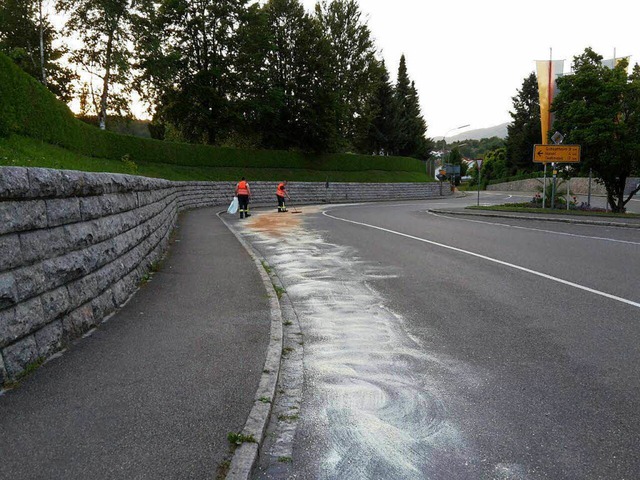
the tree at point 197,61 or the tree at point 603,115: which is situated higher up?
the tree at point 197,61

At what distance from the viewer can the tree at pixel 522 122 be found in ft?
238

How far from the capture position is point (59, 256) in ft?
15.9

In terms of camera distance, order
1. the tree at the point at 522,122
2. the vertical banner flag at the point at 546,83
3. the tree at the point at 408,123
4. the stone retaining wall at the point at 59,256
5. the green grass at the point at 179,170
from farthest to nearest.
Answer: the tree at the point at 522,122, the tree at the point at 408,123, the vertical banner flag at the point at 546,83, the green grass at the point at 179,170, the stone retaining wall at the point at 59,256

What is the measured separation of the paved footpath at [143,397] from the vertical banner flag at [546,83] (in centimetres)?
2658

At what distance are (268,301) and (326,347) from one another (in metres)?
1.92

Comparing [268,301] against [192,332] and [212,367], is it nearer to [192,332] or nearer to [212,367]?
[192,332]

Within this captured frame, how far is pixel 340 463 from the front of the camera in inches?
121

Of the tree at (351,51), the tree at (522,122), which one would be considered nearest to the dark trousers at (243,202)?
the tree at (351,51)

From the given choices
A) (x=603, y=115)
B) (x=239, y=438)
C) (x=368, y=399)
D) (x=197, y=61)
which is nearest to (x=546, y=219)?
(x=603, y=115)

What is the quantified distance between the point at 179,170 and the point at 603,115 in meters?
25.1

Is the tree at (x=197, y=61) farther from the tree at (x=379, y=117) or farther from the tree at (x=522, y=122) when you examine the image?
the tree at (x=522, y=122)

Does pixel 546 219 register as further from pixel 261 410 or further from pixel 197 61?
pixel 197 61

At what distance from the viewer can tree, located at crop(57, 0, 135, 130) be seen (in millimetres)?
37688

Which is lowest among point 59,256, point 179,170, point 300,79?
point 59,256
